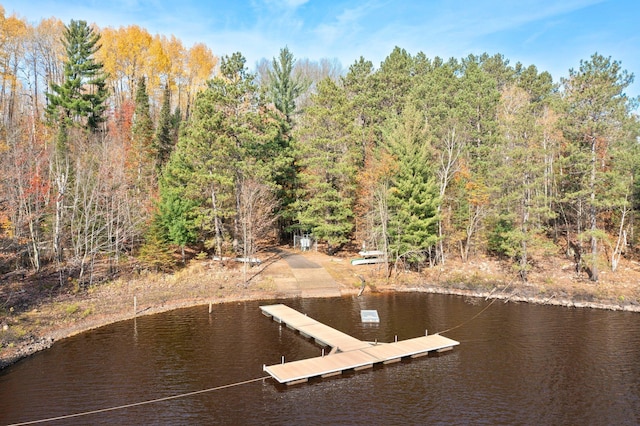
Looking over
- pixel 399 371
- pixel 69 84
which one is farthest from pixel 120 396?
A: pixel 69 84

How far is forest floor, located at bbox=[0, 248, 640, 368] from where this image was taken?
23.2 metres

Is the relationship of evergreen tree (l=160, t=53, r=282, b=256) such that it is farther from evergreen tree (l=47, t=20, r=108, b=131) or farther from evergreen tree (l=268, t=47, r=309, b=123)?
evergreen tree (l=47, t=20, r=108, b=131)

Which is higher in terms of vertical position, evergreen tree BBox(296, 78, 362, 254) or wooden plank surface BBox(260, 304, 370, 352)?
evergreen tree BBox(296, 78, 362, 254)

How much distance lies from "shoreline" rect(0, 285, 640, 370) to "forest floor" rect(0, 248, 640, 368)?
0.05 meters

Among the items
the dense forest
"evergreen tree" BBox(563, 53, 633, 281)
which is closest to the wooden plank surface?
the dense forest

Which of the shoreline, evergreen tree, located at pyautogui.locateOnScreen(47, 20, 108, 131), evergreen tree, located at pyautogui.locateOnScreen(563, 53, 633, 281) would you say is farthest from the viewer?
evergreen tree, located at pyautogui.locateOnScreen(47, 20, 108, 131)

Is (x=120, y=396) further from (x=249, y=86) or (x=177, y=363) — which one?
(x=249, y=86)

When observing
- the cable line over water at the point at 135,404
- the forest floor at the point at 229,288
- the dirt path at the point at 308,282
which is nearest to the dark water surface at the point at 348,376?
the cable line over water at the point at 135,404

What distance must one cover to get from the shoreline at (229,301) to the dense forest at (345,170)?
3.70m

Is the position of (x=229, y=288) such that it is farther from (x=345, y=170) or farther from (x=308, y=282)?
(x=345, y=170)

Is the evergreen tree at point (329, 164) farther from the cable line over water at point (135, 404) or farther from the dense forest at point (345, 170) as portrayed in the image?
the cable line over water at point (135, 404)

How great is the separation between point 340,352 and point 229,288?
1439 centimetres

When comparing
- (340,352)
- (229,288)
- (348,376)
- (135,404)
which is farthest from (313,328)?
(229,288)

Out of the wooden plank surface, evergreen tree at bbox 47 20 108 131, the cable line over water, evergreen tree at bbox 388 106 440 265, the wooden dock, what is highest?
evergreen tree at bbox 47 20 108 131
